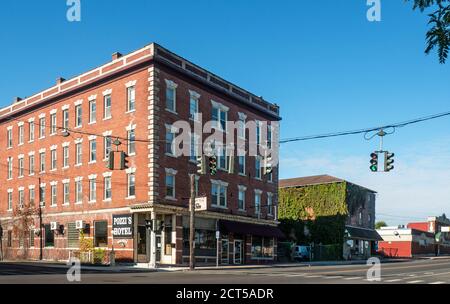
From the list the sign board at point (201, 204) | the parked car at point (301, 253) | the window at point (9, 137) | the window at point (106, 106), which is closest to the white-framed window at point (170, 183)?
the sign board at point (201, 204)

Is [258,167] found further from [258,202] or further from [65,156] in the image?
[65,156]

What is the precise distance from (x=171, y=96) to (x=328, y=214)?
1216 inches

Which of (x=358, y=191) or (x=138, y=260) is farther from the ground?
(x=358, y=191)

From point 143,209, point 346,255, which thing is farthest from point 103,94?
point 346,255

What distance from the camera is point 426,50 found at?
21.1 ft

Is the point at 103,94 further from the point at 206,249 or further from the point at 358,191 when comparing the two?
the point at 358,191

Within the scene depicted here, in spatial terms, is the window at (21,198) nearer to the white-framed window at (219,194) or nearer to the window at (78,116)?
the window at (78,116)

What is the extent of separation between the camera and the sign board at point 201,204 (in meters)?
36.4

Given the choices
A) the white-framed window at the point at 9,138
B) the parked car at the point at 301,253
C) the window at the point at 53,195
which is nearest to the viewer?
the window at the point at 53,195

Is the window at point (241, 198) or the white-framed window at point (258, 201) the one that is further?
the white-framed window at point (258, 201)

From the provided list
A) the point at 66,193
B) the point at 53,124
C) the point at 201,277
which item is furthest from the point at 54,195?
the point at 201,277

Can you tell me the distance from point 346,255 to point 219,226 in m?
24.9

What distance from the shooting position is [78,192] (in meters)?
43.3

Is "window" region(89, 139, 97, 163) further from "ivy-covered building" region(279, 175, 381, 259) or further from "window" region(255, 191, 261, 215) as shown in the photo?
"ivy-covered building" region(279, 175, 381, 259)
